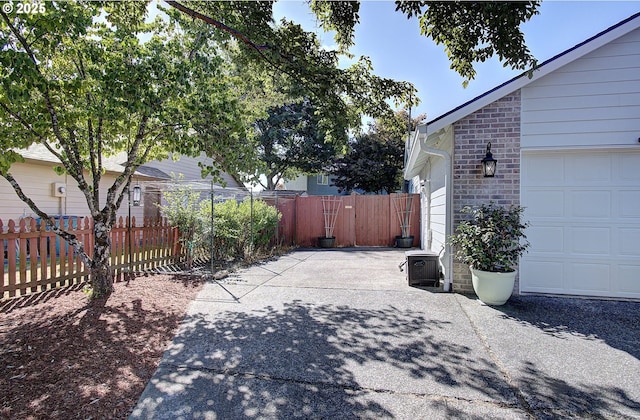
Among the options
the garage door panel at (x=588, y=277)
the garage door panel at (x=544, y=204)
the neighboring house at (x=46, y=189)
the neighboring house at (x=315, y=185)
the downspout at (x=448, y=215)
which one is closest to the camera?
the garage door panel at (x=588, y=277)

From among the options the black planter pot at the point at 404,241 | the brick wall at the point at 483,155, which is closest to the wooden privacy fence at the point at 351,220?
the black planter pot at the point at 404,241

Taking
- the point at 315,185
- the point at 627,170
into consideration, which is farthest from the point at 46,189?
the point at 315,185

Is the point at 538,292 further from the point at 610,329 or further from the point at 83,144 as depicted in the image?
the point at 83,144

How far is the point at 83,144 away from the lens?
204 inches

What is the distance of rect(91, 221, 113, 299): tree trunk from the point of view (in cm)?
483

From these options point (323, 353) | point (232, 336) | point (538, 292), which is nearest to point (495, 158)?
point (538, 292)

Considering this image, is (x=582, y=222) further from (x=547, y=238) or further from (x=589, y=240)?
(x=547, y=238)

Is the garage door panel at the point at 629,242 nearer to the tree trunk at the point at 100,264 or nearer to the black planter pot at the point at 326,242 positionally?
the tree trunk at the point at 100,264

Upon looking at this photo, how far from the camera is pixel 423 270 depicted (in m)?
5.90

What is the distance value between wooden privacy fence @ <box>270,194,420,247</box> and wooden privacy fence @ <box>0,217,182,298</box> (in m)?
5.16

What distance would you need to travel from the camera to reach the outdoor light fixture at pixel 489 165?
5078 mm

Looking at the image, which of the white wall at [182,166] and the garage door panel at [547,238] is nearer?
the garage door panel at [547,238]

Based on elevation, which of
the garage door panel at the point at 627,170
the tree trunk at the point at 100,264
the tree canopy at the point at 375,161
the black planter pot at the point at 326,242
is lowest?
the black planter pot at the point at 326,242

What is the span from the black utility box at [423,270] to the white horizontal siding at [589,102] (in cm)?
236
